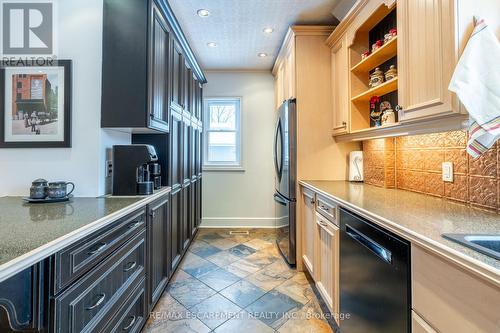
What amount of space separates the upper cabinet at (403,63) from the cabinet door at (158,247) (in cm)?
178

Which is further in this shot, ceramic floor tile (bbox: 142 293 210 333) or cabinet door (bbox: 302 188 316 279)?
cabinet door (bbox: 302 188 316 279)

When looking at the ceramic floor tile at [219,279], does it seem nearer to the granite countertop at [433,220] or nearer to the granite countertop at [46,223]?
the granite countertop at [46,223]

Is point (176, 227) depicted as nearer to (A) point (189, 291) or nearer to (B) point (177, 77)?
(A) point (189, 291)

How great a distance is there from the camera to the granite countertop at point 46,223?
2.48ft

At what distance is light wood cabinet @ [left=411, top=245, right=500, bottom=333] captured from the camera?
66cm

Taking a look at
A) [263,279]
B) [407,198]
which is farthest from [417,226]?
[263,279]

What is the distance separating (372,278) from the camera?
1.22 meters

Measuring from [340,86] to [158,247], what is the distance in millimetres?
2195

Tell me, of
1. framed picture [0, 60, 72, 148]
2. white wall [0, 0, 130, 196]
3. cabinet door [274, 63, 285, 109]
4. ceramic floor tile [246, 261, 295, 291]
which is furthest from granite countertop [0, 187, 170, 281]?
cabinet door [274, 63, 285, 109]

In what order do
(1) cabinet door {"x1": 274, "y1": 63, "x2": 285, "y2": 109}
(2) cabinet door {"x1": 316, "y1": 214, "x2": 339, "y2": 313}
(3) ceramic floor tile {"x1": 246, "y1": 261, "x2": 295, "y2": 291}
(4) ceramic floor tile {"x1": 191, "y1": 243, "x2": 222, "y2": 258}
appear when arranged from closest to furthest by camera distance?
1. (2) cabinet door {"x1": 316, "y1": 214, "x2": 339, "y2": 313}
2. (3) ceramic floor tile {"x1": 246, "y1": 261, "x2": 295, "y2": 291}
3. (4) ceramic floor tile {"x1": 191, "y1": 243, "x2": 222, "y2": 258}
4. (1) cabinet door {"x1": 274, "y1": 63, "x2": 285, "y2": 109}

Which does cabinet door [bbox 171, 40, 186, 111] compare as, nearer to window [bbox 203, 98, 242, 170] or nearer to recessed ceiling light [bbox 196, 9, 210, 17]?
recessed ceiling light [bbox 196, 9, 210, 17]

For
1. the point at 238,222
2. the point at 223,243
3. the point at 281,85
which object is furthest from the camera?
the point at 238,222

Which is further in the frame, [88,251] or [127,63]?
[127,63]

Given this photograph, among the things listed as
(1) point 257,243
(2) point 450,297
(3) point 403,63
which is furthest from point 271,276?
(3) point 403,63
